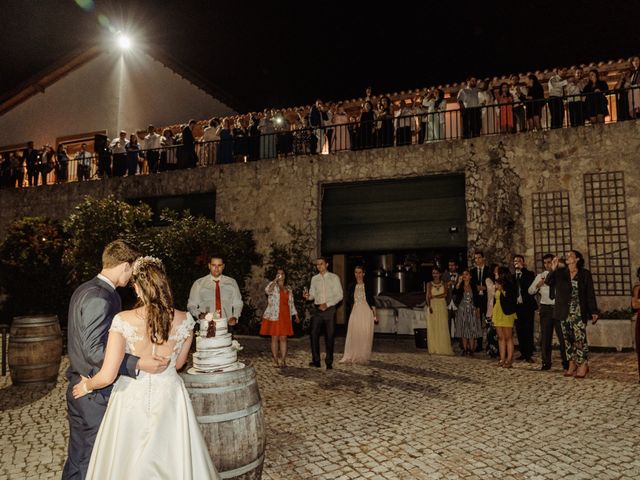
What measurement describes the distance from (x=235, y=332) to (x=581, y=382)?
886cm

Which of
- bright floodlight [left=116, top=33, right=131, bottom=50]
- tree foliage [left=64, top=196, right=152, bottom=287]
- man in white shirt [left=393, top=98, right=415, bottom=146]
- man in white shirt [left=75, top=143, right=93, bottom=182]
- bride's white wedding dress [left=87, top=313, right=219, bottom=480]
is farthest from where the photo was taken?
bright floodlight [left=116, top=33, right=131, bottom=50]

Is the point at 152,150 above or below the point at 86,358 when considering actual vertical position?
above

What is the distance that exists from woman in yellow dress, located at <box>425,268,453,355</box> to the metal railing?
475 cm

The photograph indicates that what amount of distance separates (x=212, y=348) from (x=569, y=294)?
612cm

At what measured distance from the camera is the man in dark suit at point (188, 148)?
1494cm

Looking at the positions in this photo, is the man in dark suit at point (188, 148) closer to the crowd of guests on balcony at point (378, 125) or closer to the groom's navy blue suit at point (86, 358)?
the crowd of guests on balcony at point (378, 125)

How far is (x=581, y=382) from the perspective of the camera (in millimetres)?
6785

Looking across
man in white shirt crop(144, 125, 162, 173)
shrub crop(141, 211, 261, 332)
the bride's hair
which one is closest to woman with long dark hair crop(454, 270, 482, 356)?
shrub crop(141, 211, 261, 332)

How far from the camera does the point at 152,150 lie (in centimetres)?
1566

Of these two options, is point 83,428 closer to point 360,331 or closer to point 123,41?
point 360,331

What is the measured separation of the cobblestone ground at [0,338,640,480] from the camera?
3.91m

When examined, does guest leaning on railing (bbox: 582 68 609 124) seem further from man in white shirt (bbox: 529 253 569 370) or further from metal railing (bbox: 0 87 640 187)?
man in white shirt (bbox: 529 253 569 370)

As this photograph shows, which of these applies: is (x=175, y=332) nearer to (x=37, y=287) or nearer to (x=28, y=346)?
(x=28, y=346)

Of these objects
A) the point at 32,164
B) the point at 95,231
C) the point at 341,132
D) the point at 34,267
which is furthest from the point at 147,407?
the point at 32,164
